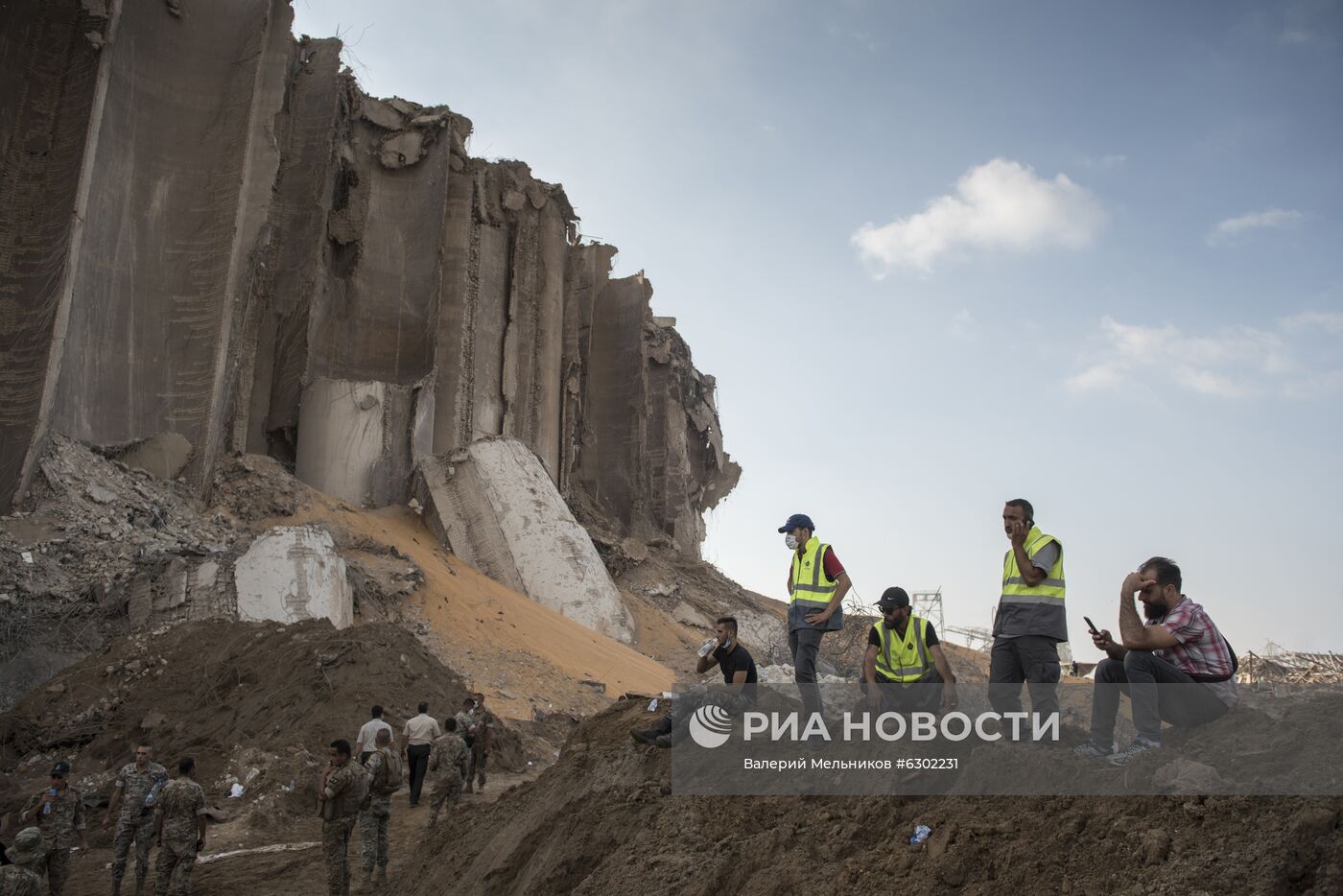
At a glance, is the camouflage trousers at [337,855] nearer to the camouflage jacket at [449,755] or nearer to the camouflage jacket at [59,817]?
the camouflage jacket at [449,755]

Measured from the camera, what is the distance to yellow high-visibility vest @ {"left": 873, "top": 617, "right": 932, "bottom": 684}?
5711 millimetres

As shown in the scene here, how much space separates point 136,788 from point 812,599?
5.44 metres

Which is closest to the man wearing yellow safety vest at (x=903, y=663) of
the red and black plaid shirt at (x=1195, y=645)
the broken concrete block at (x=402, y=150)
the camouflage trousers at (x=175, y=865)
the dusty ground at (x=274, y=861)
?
the red and black plaid shirt at (x=1195, y=645)

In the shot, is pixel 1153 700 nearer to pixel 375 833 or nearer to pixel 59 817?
pixel 375 833

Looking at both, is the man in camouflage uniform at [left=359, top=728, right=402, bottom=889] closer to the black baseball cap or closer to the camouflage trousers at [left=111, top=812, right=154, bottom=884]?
the camouflage trousers at [left=111, top=812, right=154, bottom=884]

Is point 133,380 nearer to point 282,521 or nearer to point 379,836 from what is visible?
point 282,521

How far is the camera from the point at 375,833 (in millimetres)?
7762

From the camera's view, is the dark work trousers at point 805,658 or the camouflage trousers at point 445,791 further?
the camouflage trousers at point 445,791

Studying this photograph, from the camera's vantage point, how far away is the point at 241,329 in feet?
70.3

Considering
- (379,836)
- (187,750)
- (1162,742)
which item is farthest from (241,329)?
(1162,742)

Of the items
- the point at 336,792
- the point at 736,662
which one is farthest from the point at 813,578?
the point at 336,792

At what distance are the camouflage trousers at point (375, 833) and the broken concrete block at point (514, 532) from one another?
15.2 meters

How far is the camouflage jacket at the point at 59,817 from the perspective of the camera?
7781 mm

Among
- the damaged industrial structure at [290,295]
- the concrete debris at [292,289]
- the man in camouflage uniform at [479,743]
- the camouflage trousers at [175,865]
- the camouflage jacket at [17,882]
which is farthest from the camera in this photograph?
the concrete debris at [292,289]
